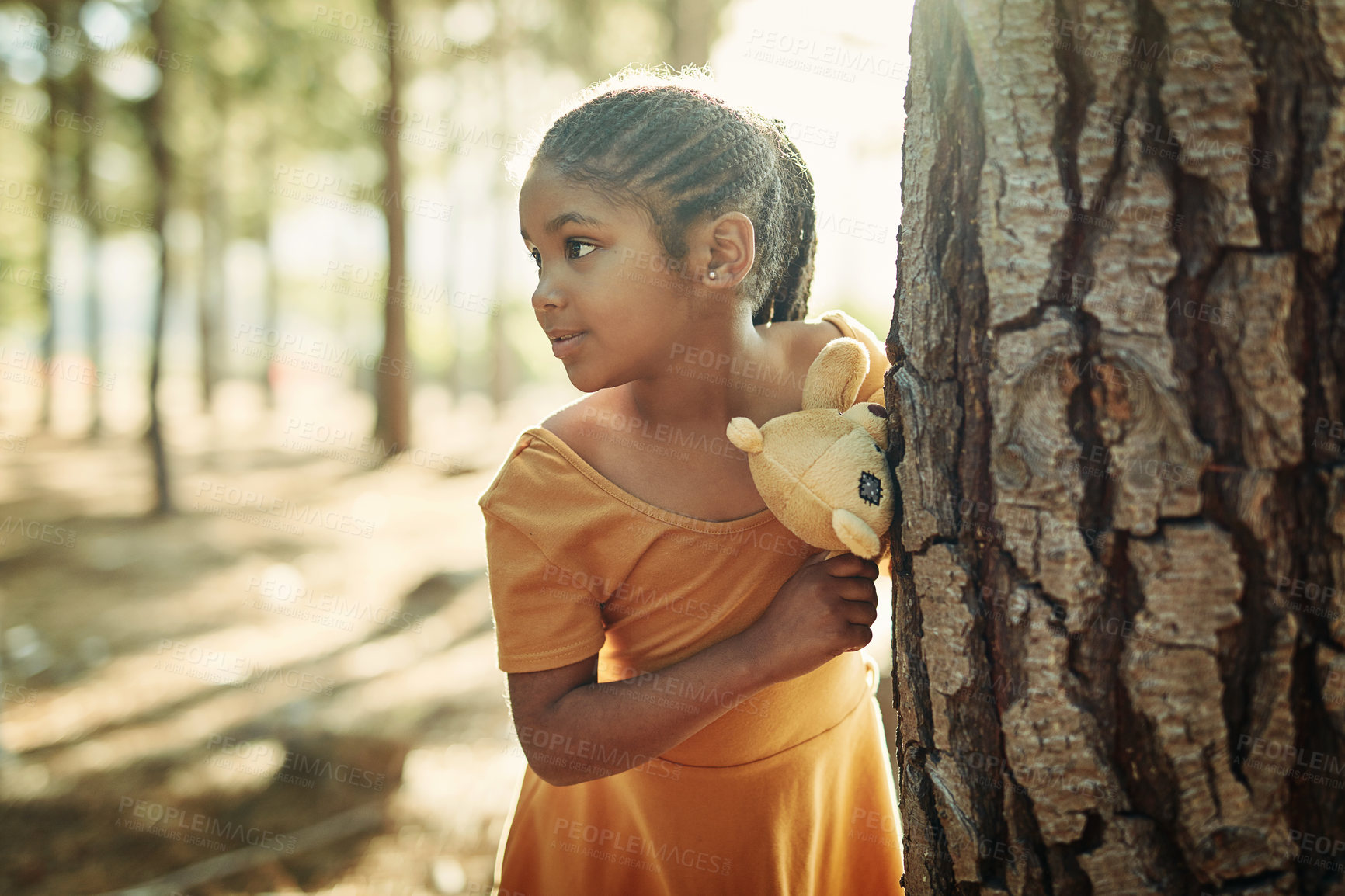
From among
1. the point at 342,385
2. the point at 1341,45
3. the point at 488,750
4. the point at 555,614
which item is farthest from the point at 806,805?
the point at 342,385

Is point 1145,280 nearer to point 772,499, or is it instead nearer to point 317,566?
point 772,499

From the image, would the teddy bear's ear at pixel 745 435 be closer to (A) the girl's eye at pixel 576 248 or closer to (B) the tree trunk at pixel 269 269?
(A) the girl's eye at pixel 576 248

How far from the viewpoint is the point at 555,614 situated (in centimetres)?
137

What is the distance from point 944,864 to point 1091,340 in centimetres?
74

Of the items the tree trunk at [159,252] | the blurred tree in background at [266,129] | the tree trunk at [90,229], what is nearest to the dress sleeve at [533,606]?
the blurred tree in background at [266,129]

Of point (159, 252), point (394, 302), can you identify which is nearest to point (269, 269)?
point (394, 302)

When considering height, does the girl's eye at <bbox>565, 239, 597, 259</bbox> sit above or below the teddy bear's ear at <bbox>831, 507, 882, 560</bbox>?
above

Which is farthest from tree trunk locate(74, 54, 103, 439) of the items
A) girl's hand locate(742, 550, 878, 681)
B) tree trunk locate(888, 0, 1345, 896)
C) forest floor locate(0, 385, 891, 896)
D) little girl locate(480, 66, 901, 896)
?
tree trunk locate(888, 0, 1345, 896)

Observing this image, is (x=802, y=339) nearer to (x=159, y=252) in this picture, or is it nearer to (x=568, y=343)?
(x=568, y=343)

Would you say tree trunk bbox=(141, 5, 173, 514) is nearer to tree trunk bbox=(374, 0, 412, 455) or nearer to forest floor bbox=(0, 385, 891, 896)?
forest floor bbox=(0, 385, 891, 896)

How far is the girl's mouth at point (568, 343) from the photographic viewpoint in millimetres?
1397

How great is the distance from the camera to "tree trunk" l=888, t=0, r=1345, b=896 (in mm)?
842

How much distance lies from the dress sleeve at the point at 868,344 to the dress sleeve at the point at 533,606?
2.16ft

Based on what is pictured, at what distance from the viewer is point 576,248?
1.39m
